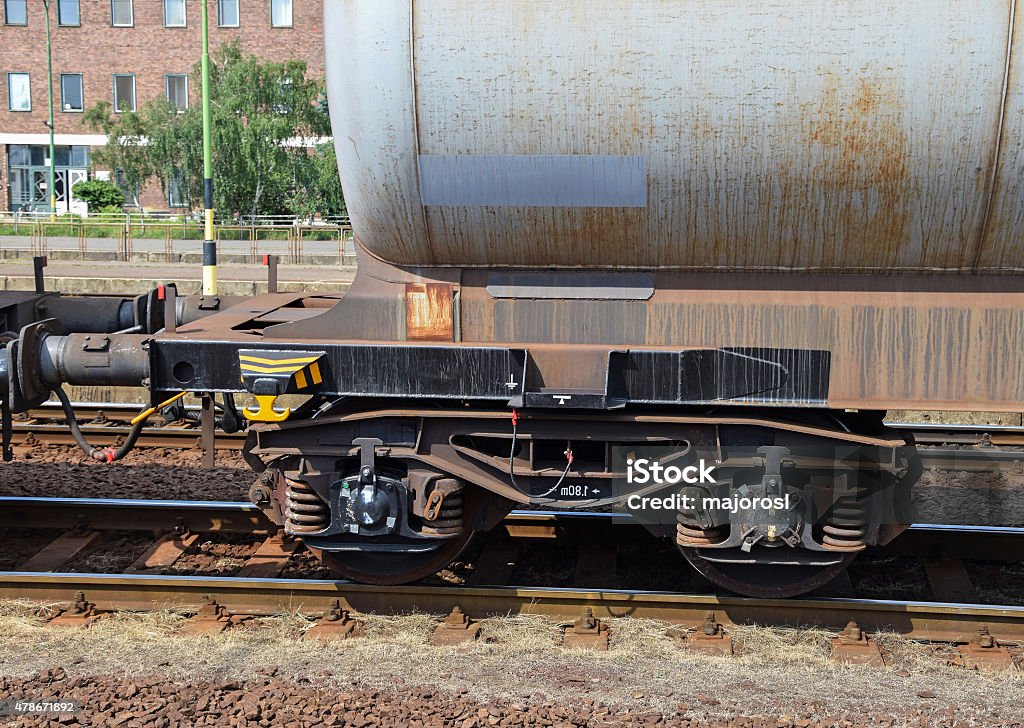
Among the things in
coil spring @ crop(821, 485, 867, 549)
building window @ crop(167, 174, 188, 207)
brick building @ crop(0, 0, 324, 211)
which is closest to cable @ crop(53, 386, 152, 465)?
coil spring @ crop(821, 485, 867, 549)

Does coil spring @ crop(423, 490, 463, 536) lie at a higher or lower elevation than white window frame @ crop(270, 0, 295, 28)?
lower

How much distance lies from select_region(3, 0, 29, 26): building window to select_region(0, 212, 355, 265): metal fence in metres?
13.9

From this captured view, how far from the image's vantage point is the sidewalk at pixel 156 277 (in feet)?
55.1

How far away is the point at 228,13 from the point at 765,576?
136 feet

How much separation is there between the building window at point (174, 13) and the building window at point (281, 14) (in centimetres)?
379

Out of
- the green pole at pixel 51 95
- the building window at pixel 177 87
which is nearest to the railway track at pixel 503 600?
the green pole at pixel 51 95

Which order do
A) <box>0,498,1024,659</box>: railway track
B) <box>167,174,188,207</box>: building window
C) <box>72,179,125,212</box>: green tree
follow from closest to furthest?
<box>0,498,1024,659</box>: railway track → <box>167,174,188,207</box>: building window → <box>72,179,125,212</box>: green tree

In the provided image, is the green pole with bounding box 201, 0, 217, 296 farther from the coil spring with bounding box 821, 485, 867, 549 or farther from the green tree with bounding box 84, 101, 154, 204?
the green tree with bounding box 84, 101, 154, 204

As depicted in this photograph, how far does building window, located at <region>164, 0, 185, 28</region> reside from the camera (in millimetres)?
42344

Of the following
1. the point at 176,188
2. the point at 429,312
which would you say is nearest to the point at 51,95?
the point at 176,188

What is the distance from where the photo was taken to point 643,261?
18.3ft

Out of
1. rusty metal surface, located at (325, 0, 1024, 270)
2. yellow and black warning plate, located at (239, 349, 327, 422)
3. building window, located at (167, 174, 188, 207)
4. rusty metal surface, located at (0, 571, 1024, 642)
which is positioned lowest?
rusty metal surface, located at (0, 571, 1024, 642)

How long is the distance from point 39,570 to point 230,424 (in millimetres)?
1899

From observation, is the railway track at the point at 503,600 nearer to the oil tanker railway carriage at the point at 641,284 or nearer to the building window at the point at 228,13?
the oil tanker railway carriage at the point at 641,284
